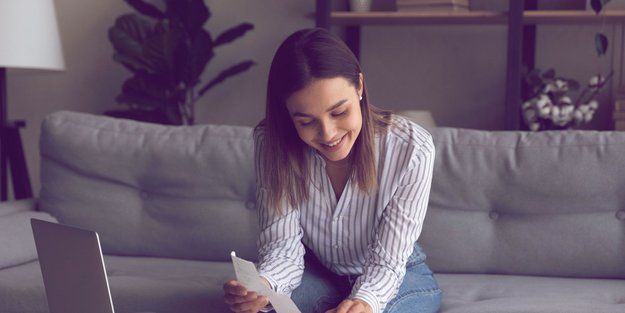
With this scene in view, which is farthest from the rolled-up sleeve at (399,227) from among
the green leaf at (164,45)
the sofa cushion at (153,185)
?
the green leaf at (164,45)

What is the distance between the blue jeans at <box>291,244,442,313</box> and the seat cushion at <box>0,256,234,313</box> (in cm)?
23

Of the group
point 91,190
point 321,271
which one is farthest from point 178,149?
point 321,271

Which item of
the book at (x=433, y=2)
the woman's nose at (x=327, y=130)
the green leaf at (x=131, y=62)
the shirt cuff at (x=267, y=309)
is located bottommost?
the shirt cuff at (x=267, y=309)

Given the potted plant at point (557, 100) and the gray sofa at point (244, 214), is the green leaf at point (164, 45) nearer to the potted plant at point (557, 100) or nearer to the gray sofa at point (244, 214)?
the gray sofa at point (244, 214)

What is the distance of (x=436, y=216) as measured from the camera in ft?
6.92

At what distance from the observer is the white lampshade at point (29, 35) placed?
2809 mm

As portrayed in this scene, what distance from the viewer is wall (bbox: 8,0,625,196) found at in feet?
10.3

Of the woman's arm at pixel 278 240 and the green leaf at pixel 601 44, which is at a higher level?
the green leaf at pixel 601 44

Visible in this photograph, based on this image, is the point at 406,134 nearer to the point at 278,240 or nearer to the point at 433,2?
the point at 278,240

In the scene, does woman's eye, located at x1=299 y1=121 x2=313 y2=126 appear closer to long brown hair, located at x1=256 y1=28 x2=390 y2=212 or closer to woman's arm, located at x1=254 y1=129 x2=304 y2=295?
long brown hair, located at x1=256 y1=28 x2=390 y2=212

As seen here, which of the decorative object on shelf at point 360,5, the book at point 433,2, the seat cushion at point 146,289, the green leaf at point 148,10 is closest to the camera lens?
the seat cushion at point 146,289

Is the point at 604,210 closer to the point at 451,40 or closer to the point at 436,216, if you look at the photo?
the point at 436,216

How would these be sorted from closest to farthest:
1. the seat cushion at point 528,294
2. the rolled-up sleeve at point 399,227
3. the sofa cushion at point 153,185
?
the rolled-up sleeve at point 399,227 → the seat cushion at point 528,294 → the sofa cushion at point 153,185

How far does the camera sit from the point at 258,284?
1.39 meters
